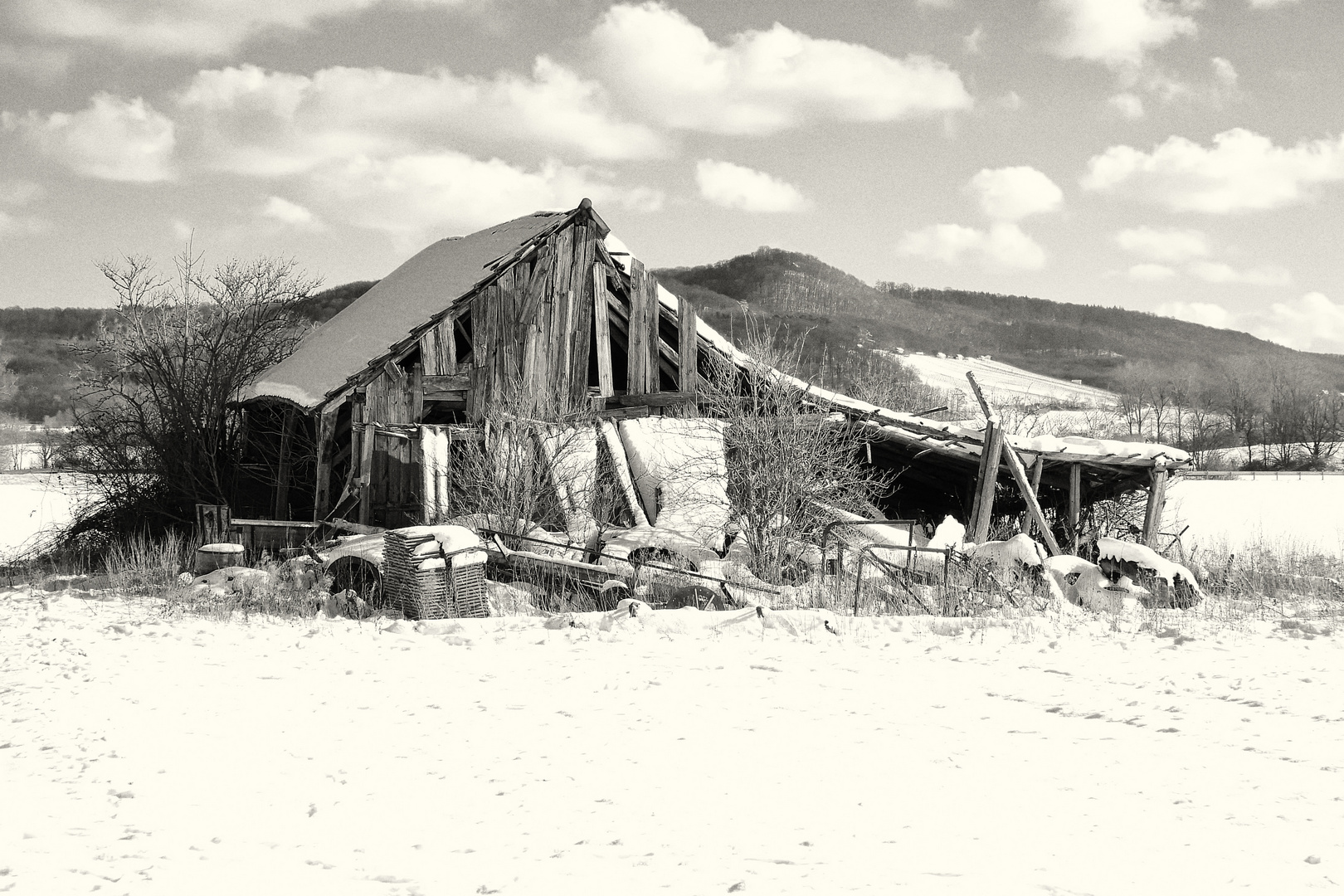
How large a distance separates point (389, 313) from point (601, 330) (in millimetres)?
3666

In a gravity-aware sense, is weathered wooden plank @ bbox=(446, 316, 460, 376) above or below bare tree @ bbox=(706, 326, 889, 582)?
above

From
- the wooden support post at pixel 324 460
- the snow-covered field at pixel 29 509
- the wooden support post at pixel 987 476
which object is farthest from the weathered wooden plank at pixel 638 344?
the snow-covered field at pixel 29 509

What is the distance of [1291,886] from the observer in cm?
498

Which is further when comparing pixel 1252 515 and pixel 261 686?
pixel 1252 515

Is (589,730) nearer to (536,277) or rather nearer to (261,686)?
(261,686)

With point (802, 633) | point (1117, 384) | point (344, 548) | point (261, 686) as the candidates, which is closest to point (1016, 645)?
point (802, 633)

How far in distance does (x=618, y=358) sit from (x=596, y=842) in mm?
14427

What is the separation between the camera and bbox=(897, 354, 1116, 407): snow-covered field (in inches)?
5487

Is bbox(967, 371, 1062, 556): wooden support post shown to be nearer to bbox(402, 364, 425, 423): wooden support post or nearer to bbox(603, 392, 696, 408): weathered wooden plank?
bbox(603, 392, 696, 408): weathered wooden plank

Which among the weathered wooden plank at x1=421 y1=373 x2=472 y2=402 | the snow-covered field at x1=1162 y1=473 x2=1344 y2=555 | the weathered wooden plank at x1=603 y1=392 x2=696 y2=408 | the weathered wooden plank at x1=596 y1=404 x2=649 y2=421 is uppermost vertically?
the weathered wooden plank at x1=421 y1=373 x2=472 y2=402

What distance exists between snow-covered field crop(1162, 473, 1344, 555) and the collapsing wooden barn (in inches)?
326

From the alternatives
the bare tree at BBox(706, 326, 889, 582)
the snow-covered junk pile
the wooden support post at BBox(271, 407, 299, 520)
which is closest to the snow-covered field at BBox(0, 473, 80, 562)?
the wooden support post at BBox(271, 407, 299, 520)

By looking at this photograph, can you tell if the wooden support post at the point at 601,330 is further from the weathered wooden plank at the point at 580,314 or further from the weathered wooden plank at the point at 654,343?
the weathered wooden plank at the point at 654,343

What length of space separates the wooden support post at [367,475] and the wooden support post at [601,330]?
155 inches
